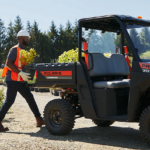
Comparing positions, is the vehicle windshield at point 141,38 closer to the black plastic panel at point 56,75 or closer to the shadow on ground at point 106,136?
the black plastic panel at point 56,75

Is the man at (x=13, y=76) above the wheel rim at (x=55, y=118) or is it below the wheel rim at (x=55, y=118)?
above

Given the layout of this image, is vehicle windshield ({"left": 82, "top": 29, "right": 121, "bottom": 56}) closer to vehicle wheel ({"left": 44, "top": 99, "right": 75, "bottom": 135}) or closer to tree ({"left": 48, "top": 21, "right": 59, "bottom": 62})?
vehicle wheel ({"left": 44, "top": 99, "right": 75, "bottom": 135})

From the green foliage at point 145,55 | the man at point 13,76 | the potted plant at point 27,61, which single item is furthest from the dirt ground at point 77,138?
the green foliage at point 145,55

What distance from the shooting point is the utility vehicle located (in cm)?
481

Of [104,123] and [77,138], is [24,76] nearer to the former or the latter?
[77,138]

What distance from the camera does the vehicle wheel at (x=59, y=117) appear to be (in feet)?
18.8

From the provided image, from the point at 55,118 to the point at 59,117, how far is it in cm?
10

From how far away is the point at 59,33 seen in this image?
50.2m

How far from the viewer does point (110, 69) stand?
5.90m

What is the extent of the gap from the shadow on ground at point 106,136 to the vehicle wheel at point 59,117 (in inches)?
5.7

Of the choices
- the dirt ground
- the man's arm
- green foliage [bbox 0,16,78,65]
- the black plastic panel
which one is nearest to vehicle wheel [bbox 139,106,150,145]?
the dirt ground

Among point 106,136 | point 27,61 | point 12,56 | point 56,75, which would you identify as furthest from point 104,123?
point 12,56

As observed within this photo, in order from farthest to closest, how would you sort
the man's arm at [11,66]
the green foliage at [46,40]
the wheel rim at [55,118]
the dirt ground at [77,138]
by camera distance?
the green foliage at [46,40] → the man's arm at [11,66] → the wheel rim at [55,118] → the dirt ground at [77,138]

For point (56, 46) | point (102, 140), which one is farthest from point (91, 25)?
point (56, 46)
